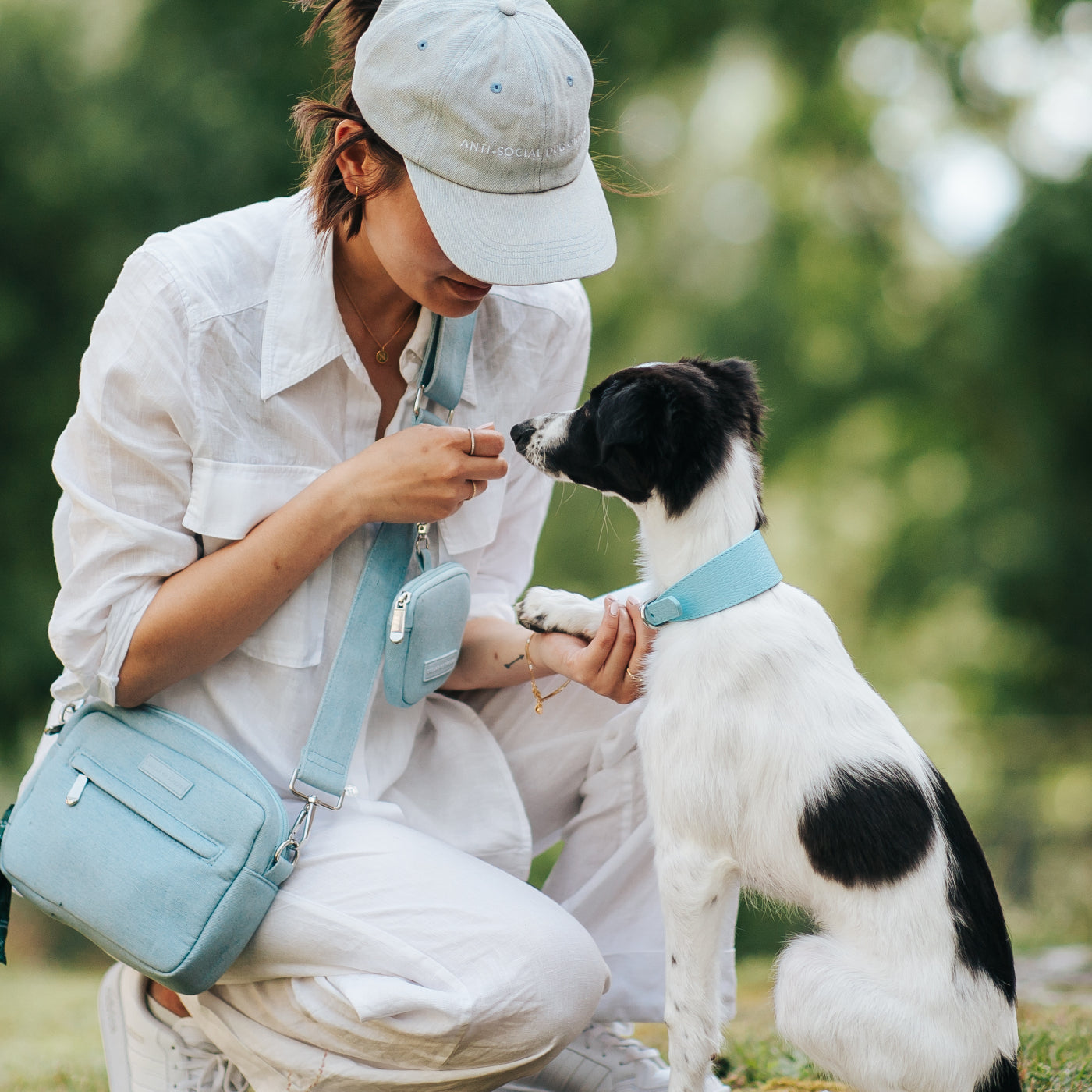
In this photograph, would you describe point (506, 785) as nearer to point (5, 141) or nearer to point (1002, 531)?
point (5, 141)

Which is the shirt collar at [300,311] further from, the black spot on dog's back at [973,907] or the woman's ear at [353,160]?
the black spot on dog's back at [973,907]

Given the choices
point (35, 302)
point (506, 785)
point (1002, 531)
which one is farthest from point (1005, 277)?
point (506, 785)

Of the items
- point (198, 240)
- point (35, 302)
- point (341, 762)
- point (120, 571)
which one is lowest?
point (35, 302)

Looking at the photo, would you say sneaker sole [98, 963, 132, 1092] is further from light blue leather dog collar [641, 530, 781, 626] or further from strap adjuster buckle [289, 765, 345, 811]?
light blue leather dog collar [641, 530, 781, 626]

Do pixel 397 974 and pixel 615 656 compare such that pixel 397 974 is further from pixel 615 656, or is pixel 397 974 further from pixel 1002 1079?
pixel 1002 1079

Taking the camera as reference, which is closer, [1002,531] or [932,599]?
[1002,531]

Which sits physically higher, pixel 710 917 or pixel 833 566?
pixel 710 917

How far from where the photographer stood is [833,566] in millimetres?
11438

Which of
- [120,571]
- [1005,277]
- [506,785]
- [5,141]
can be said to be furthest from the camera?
[1005,277]

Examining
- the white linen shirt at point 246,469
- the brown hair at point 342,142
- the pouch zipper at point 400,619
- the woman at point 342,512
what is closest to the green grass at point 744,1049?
the woman at point 342,512

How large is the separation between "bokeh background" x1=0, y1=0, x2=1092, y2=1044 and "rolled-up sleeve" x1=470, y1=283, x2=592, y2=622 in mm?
4717

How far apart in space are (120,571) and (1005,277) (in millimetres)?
8696

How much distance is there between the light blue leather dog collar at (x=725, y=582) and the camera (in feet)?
7.07

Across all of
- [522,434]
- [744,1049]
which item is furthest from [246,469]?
[744,1049]
